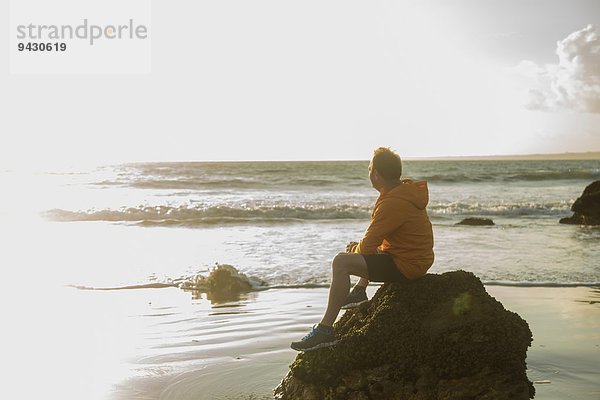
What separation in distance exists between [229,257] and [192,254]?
1367 millimetres

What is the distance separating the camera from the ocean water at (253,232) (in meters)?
13.1

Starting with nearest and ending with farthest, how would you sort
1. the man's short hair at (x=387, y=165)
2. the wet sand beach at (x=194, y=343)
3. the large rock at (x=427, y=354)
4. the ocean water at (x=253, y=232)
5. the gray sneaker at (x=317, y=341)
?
the large rock at (x=427, y=354), the gray sneaker at (x=317, y=341), the man's short hair at (x=387, y=165), the wet sand beach at (x=194, y=343), the ocean water at (x=253, y=232)

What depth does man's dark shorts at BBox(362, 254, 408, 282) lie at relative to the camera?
523 cm

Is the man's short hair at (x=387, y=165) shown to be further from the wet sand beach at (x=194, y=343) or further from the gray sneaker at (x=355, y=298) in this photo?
the wet sand beach at (x=194, y=343)

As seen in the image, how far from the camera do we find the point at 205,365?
6.56m

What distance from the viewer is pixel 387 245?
211 inches

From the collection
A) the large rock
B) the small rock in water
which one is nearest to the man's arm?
the large rock

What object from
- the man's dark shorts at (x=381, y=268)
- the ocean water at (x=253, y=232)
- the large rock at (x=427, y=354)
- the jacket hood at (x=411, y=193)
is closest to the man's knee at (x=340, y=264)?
the man's dark shorts at (x=381, y=268)

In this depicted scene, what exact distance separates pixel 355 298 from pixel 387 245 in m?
0.68

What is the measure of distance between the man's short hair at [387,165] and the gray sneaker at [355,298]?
115 centimetres

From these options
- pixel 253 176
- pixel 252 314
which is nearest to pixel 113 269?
pixel 252 314

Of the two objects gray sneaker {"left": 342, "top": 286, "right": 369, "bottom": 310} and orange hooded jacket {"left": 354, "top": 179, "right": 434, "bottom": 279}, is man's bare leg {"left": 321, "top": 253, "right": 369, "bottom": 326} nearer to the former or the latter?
orange hooded jacket {"left": 354, "top": 179, "right": 434, "bottom": 279}

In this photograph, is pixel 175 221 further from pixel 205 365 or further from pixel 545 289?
pixel 205 365

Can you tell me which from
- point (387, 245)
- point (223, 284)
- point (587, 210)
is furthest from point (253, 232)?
point (387, 245)
